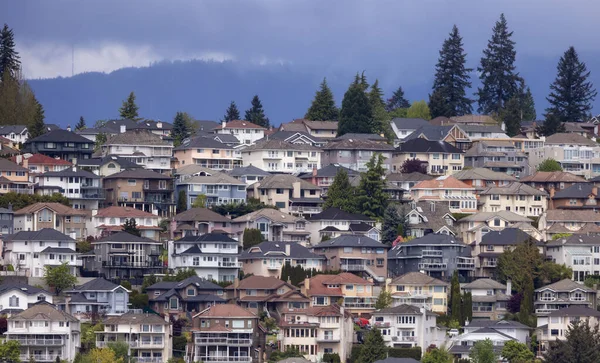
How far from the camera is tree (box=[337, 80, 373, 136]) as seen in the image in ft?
426

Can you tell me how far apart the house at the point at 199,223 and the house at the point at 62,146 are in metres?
15.9

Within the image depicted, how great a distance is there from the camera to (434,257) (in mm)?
102125

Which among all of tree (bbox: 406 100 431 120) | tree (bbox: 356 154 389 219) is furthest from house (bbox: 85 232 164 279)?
tree (bbox: 406 100 431 120)

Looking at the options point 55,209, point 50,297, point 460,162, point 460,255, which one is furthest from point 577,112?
point 50,297

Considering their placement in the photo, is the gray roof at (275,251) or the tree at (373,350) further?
the gray roof at (275,251)

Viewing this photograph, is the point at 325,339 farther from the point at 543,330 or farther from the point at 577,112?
the point at 577,112

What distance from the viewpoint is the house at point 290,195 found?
11325 centimetres

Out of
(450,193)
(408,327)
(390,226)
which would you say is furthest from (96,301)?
(450,193)

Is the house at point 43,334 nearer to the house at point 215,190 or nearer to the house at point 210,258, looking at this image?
the house at point 210,258

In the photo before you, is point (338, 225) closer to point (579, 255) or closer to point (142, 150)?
point (579, 255)

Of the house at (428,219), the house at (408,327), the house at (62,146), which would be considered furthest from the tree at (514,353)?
the house at (62,146)

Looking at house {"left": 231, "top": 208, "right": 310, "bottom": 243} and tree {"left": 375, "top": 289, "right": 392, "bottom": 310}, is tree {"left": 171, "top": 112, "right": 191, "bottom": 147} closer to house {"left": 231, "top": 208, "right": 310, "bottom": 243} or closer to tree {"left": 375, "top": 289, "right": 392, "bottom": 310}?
house {"left": 231, "top": 208, "right": 310, "bottom": 243}

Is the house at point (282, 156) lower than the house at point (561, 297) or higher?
higher

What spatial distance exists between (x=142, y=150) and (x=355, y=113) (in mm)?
18189
